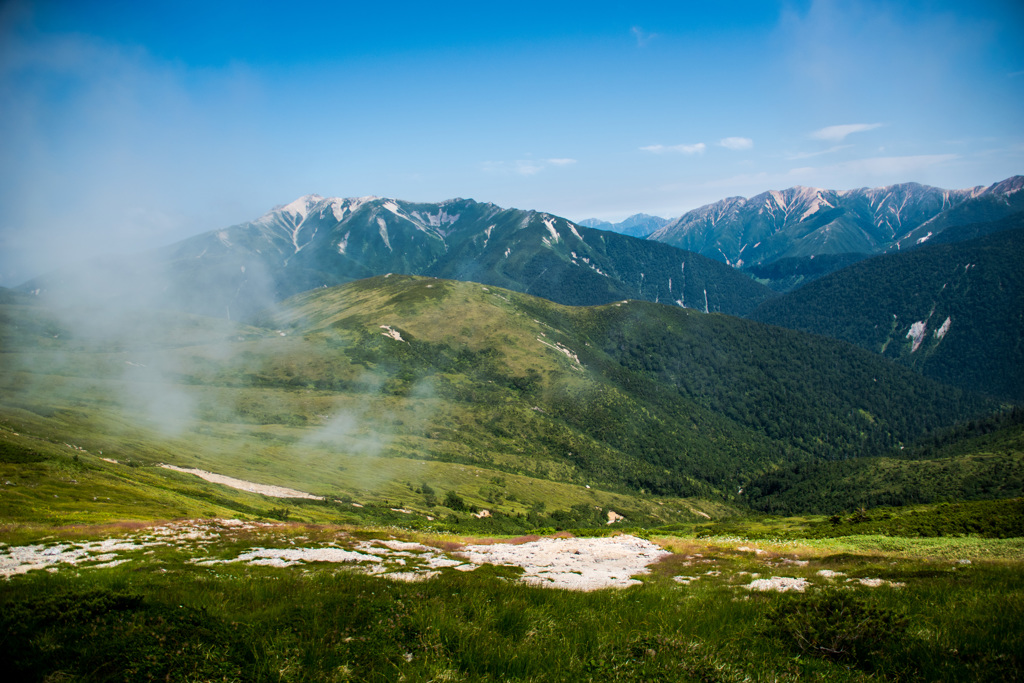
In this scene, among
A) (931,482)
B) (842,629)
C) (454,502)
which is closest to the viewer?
A: (842,629)

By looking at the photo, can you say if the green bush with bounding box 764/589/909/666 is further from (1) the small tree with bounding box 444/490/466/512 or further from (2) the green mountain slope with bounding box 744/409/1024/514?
(2) the green mountain slope with bounding box 744/409/1024/514

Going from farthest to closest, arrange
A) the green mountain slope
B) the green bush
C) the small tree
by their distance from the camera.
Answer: the green mountain slope < the small tree < the green bush

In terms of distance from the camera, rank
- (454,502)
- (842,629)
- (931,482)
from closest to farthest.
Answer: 1. (842,629)
2. (454,502)
3. (931,482)

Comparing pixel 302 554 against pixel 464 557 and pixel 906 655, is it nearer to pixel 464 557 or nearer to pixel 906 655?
pixel 464 557

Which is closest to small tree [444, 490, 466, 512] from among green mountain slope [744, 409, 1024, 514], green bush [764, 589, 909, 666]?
green bush [764, 589, 909, 666]

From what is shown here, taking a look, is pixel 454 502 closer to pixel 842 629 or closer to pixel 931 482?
pixel 842 629

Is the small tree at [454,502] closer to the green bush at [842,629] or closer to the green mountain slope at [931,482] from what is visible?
the green bush at [842,629]

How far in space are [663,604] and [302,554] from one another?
21.1m

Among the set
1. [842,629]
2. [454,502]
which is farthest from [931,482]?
[842,629]

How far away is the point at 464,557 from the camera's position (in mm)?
25953

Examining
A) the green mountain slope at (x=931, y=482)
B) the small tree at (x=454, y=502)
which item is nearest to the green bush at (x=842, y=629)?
the small tree at (x=454, y=502)

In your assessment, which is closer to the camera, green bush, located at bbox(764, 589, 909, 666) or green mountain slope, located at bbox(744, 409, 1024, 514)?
green bush, located at bbox(764, 589, 909, 666)

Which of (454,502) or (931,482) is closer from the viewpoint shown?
(454,502)

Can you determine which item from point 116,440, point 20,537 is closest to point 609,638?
point 20,537
